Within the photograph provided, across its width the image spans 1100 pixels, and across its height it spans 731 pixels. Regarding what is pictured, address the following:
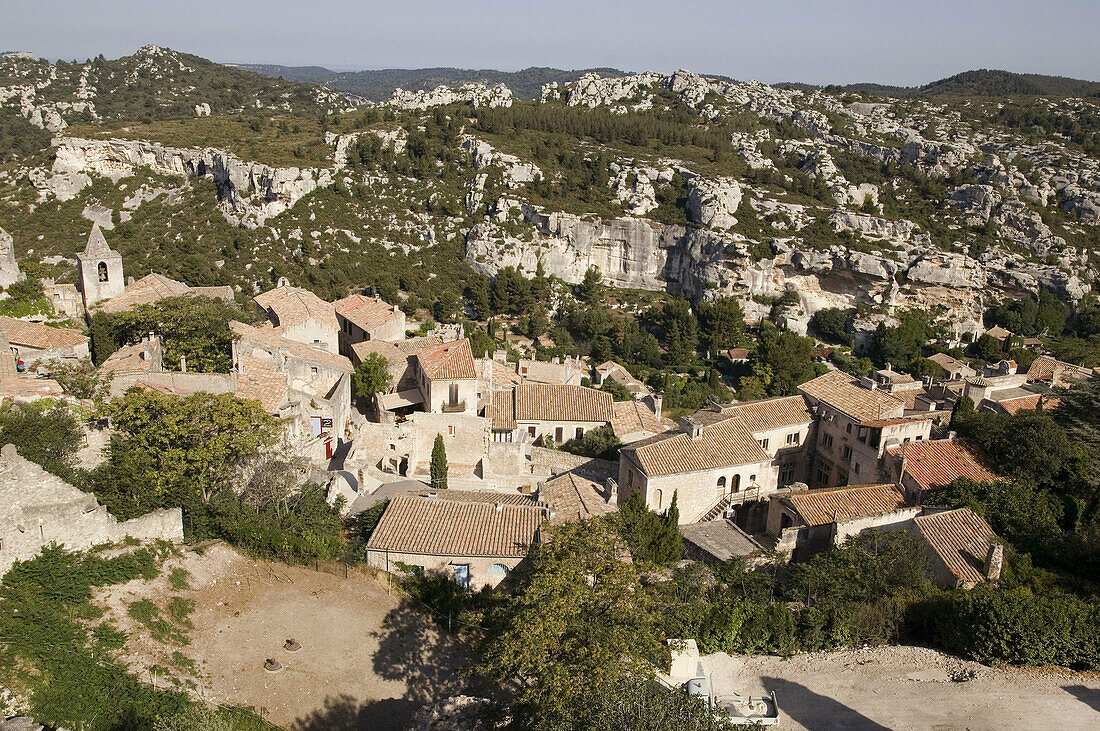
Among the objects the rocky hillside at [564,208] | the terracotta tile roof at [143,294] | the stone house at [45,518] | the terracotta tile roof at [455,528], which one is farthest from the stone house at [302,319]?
the stone house at [45,518]

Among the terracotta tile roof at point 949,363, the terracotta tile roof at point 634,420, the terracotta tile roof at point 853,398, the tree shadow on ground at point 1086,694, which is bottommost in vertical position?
the terracotta tile roof at point 949,363

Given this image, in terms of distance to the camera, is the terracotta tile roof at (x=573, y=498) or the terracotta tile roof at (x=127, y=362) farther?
the terracotta tile roof at (x=127, y=362)

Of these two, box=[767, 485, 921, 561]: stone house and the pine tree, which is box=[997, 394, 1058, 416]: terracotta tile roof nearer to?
box=[767, 485, 921, 561]: stone house

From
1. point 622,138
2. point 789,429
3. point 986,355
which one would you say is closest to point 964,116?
point 622,138

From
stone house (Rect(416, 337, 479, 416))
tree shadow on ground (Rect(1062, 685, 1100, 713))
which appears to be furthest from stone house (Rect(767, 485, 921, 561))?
stone house (Rect(416, 337, 479, 416))

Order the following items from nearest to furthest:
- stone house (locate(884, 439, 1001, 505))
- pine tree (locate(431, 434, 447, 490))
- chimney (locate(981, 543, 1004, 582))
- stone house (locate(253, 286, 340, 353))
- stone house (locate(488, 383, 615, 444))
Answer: chimney (locate(981, 543, 1004, 582)) → pine tree (locate(431, 434, 447, 490)) → stone house (locate(884, 439, 1001, 505)) → stone house (locate(488, 383, 615, 444)) → stone house (locate(253, 286, 340, 353))

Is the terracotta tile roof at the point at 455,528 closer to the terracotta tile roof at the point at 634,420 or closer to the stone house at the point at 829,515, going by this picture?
the stone house at the point at 829,515

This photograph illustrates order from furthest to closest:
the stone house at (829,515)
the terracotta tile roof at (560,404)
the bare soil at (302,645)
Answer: the terracotta tile roof at (560,404)
the stone house at (829,515)
the bare soil at (302,645)
